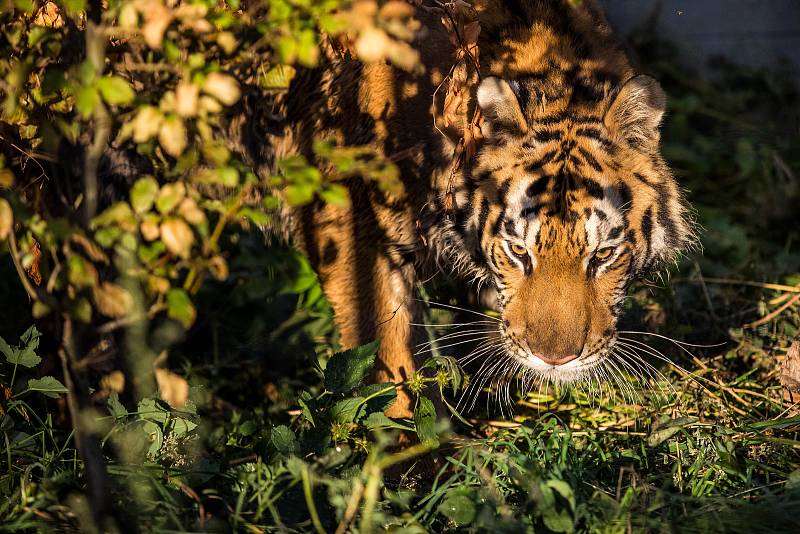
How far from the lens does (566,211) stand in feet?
8.17

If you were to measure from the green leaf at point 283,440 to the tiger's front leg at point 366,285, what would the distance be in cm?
69

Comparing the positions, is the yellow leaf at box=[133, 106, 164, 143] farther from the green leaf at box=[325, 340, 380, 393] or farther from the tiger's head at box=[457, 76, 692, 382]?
the tiger's head at box=[457, 76, 692, 382]

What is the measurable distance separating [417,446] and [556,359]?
0.46 metres

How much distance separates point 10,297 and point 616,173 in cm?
240

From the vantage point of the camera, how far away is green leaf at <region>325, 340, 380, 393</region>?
94.1 inches

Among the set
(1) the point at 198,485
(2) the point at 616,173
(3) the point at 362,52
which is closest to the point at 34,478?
(1) the point at 198,485

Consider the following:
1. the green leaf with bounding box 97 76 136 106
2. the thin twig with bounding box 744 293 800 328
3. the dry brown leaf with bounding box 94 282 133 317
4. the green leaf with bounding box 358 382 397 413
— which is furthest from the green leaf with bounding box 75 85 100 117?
A: the thin twig with bounding box 744 293 800 328

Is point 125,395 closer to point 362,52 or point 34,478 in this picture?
point 34,478

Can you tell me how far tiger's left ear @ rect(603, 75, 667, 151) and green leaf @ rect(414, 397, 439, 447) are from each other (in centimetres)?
102

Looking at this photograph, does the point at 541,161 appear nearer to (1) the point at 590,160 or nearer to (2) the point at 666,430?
(1) the point at 590,160

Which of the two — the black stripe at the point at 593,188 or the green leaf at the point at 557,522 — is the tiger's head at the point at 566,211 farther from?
the green leaf at the point at 557,522

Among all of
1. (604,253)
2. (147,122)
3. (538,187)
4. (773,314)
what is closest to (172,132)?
(147,122)

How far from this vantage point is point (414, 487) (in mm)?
2592

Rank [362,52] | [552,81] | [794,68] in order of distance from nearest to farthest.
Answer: [362,52] → [552,81] → [794,68]
